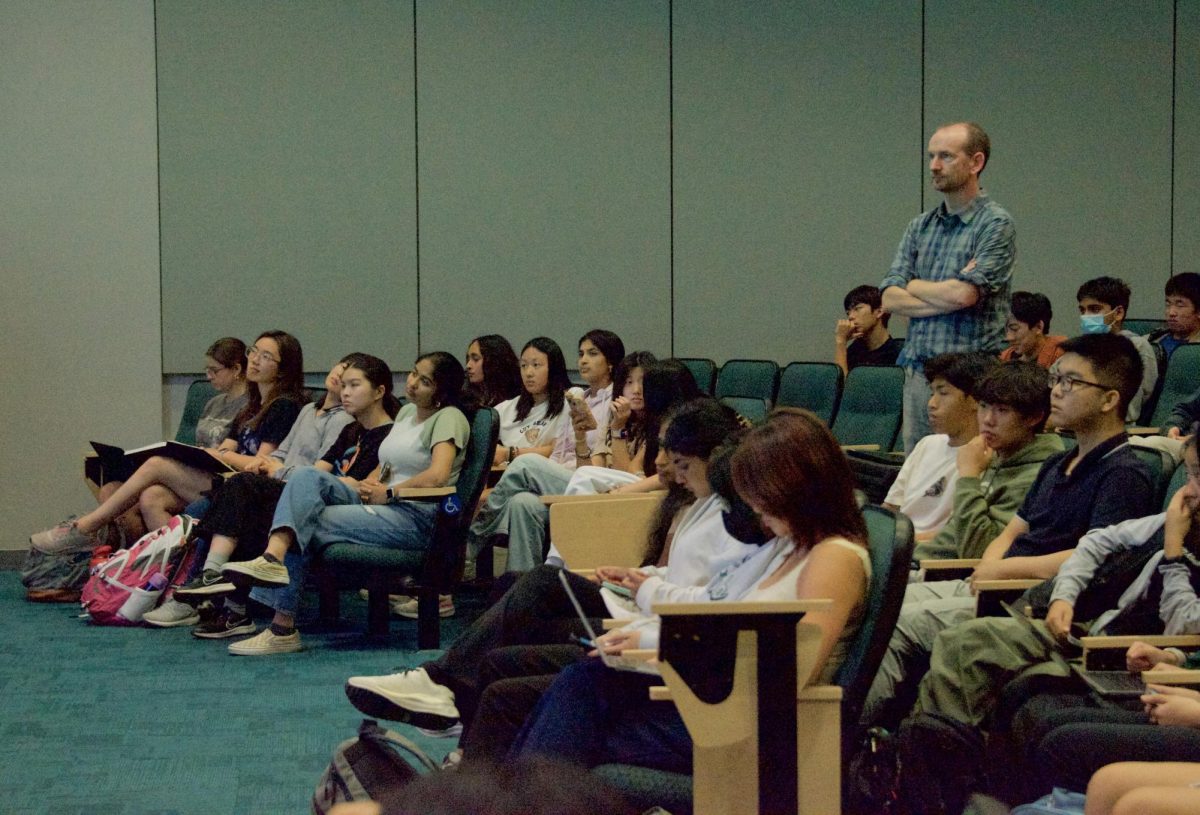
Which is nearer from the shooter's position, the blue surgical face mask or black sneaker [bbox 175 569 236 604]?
black sneaker [bbox 175 569 236 604]

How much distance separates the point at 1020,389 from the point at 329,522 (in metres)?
2.50

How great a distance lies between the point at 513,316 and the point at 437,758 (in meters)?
3.81

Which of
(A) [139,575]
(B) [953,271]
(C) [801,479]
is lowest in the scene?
(A) [139,575]

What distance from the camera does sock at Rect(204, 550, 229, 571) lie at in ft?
16.7

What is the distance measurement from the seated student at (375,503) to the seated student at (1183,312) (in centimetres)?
277

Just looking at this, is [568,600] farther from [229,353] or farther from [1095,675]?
[229,353]

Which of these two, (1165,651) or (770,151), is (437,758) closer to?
(1165,651)

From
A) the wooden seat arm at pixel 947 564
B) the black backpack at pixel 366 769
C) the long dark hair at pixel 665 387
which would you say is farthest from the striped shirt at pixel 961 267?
the black backpack at pixel 366 769

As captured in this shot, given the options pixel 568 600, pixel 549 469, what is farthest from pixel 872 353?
pixel 568 600

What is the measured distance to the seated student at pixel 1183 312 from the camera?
5422 mm

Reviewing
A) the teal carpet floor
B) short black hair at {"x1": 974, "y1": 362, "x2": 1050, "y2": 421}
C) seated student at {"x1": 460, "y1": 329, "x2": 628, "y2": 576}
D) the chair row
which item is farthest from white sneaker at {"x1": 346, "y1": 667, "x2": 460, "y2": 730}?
the chair row

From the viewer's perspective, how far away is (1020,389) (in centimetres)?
331

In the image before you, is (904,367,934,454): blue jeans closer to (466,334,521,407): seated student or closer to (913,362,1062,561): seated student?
(913,362,1062,561): seated student

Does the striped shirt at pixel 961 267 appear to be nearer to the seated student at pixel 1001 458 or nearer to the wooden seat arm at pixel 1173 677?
the seated student at pixel 1001 458
